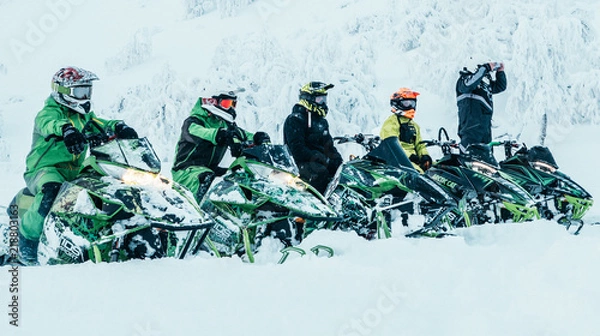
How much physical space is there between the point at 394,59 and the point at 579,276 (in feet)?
68.1

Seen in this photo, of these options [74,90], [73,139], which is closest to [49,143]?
[74,90]

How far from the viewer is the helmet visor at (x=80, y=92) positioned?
14.6ft

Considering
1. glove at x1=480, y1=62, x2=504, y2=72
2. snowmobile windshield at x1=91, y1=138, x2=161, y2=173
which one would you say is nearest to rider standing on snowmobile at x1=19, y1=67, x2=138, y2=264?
snowmobile windshield at x1=91, y1=138, x2=161, y2=173

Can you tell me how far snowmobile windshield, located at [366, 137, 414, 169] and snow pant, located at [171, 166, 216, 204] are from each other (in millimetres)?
1428

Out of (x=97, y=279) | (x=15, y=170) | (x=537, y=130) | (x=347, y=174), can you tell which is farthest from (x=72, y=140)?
(x=15, y=170)

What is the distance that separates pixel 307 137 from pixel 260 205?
6.82ft

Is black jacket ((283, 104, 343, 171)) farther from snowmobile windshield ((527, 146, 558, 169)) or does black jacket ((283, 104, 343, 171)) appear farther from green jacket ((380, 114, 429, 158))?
snowmobile windshield ((527, 146, 558, 169))

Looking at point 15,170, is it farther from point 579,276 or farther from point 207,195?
point 579,276

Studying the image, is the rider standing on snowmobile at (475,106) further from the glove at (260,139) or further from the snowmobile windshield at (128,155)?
the snowmobile windshield at (128,155)

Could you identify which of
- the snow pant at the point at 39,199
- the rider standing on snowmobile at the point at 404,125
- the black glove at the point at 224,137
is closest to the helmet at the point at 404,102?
the rider standing on snowmobile at the point at 404,125

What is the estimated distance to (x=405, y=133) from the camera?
6.90 m

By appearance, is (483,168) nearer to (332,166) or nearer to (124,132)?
(332,166)

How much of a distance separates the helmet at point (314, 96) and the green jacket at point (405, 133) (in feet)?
2.57

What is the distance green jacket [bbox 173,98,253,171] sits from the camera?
555cm
